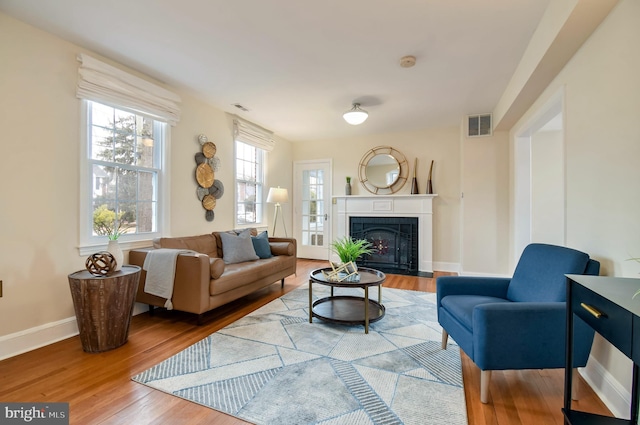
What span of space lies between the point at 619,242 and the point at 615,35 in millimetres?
1210

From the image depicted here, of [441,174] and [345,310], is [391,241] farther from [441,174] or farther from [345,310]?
[345,310]

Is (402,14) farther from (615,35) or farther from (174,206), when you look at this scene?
(174,206)

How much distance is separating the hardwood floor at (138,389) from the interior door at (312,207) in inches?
148

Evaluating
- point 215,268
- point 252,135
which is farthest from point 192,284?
point 252,135

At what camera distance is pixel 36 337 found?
236 centimetres

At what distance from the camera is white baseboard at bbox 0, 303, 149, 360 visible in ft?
7.23

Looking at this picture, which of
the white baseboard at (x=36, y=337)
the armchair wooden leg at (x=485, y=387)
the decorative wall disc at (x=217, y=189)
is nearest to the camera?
the armchair wooden leg at (x=485, y=387)

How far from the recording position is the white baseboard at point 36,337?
7.23 feet

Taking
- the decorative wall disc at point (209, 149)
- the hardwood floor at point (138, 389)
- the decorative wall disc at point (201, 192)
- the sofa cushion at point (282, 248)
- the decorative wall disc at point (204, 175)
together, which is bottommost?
the hardwood floor at point (138, 389)

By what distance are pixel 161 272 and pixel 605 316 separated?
3.14 m

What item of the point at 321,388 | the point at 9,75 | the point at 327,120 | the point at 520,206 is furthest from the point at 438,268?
the point at 9,75

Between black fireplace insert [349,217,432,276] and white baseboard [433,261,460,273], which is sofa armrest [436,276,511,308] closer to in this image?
black fireplace insert [349,217,432,276]

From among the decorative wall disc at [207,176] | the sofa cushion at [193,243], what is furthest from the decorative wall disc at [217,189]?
the sofa cushion at [193,243]

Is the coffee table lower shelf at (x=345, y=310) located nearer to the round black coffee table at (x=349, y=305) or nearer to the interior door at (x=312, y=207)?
the round black coffee table at (x=349, y=305)
